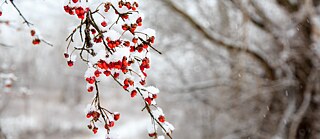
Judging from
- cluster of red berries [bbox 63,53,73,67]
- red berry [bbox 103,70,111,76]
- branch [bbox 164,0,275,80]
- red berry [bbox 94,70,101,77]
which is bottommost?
red berry [bbox 103,70,111,76]

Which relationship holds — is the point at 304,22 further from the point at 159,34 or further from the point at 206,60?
the point at 159,34

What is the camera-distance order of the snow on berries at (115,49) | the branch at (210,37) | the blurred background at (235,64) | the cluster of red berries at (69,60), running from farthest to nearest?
the blurred background at (235,64) < the branch at (210,37) < the cluster of red berries at (69,60) < the snow on berries at (115,49)

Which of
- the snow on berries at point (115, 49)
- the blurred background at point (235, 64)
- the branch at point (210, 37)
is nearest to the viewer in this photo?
the snow on berries at point (115, 49)

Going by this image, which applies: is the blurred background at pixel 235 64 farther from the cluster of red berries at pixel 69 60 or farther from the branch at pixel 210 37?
the cluster of red berries at pixel 69 60

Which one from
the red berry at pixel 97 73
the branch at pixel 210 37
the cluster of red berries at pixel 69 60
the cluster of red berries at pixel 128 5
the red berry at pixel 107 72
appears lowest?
the red berry at pixel 107 72

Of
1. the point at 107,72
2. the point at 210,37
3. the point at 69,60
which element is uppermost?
the point at 210,37

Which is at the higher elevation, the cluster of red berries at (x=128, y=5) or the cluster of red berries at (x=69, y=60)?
the cluster of red berries at (x=128, y=5)

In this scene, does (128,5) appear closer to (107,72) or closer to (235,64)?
(107,72)

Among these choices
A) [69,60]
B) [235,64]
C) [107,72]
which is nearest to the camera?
[107,72]

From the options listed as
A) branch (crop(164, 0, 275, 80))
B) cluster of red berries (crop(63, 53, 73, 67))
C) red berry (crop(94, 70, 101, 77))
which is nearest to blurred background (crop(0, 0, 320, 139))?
branch (crop(164, 0, 275, 80))

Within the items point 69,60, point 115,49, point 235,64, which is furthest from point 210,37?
point 115,49

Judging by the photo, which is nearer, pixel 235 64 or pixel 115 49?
pixel 115 49

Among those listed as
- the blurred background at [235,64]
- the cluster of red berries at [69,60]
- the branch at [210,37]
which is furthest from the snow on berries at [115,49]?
the branch at [210,37]

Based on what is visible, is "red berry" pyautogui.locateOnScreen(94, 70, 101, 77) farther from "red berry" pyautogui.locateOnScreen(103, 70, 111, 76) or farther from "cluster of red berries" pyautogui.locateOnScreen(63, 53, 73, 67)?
"cluster of red berries" pyautogui.locateOnScreen(63, 53, 73, 67)
